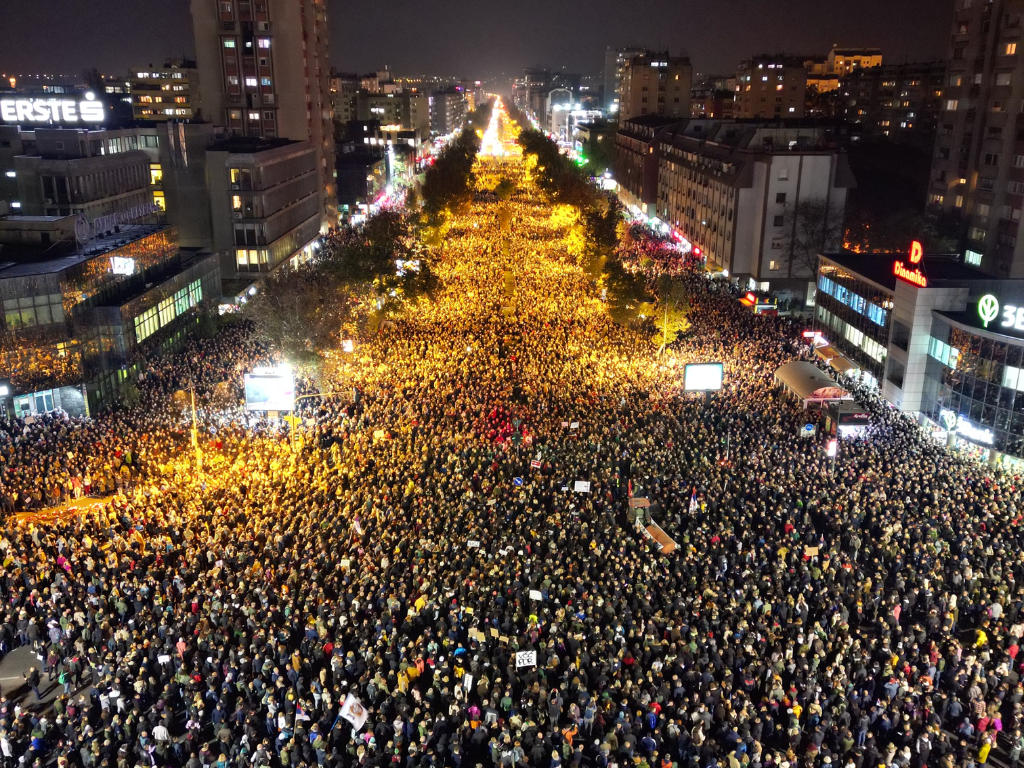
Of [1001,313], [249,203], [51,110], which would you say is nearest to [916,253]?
[1001,313]

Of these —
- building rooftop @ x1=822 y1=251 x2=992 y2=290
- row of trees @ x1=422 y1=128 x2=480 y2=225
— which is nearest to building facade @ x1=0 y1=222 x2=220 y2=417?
building rooftop @ x1=822 y1=251 x2=992 y2=290

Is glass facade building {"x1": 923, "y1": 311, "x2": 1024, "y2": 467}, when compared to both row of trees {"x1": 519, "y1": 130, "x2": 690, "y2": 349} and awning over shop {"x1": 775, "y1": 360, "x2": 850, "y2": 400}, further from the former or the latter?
row of trees {"x1": 519, "y1": 130, "x2": 690, "y2": 349}

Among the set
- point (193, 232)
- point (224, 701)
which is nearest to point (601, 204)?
point (193, 232)

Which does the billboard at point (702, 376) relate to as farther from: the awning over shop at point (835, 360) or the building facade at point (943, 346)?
the awning over shop at point (835, 360)

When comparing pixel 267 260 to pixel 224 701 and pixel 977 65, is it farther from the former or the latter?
pixel 977 65

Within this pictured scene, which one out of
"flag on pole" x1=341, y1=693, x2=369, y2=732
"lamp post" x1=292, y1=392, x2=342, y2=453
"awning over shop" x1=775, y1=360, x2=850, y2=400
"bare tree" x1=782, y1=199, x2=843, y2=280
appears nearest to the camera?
"flag on pole" x1=341, y1=693, x2=369, y2=732

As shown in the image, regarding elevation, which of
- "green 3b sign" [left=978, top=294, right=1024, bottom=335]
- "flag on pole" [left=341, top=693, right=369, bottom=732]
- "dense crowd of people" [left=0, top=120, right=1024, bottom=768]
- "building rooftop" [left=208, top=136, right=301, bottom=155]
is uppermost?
"building rooftop" [left=208, top=136, right=301, bottom=155]
